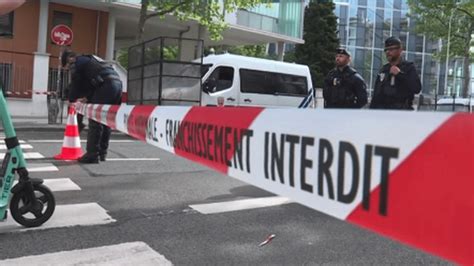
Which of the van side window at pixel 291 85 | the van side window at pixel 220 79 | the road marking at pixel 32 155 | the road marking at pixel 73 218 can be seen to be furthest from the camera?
the van side window at pixel 291 85

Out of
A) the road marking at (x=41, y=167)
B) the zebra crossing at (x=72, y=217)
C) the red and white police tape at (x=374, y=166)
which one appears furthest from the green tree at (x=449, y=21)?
the red and white police tape at (x=374, y=166)

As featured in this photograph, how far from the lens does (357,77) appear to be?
278 inches

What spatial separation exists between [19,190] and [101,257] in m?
1.04

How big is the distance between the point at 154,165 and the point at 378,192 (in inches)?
278

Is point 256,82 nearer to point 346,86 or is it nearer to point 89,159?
point 89,159

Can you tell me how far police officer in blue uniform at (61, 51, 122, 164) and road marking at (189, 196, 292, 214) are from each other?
10.2 feet

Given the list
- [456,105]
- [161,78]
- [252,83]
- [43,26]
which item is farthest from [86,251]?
[456,105]

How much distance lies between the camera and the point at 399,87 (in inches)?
248

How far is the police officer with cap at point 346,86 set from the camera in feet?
23.2

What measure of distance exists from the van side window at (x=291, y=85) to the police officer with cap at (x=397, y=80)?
11.8 m

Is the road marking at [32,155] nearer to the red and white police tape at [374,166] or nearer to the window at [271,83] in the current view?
the red and white police tape at [374,166]

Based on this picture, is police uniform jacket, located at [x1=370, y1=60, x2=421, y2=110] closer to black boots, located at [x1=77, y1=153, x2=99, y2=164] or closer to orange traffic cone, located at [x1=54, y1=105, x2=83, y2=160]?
black boots, located at [x1=77, y1=153, x2=99, y2=164]

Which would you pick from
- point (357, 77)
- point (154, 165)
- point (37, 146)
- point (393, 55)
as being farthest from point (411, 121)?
point (37, 146)

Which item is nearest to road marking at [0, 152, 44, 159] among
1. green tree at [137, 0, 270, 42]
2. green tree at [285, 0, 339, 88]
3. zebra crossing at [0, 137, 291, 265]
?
zebra crossing at [0, 137, 291, 265]
